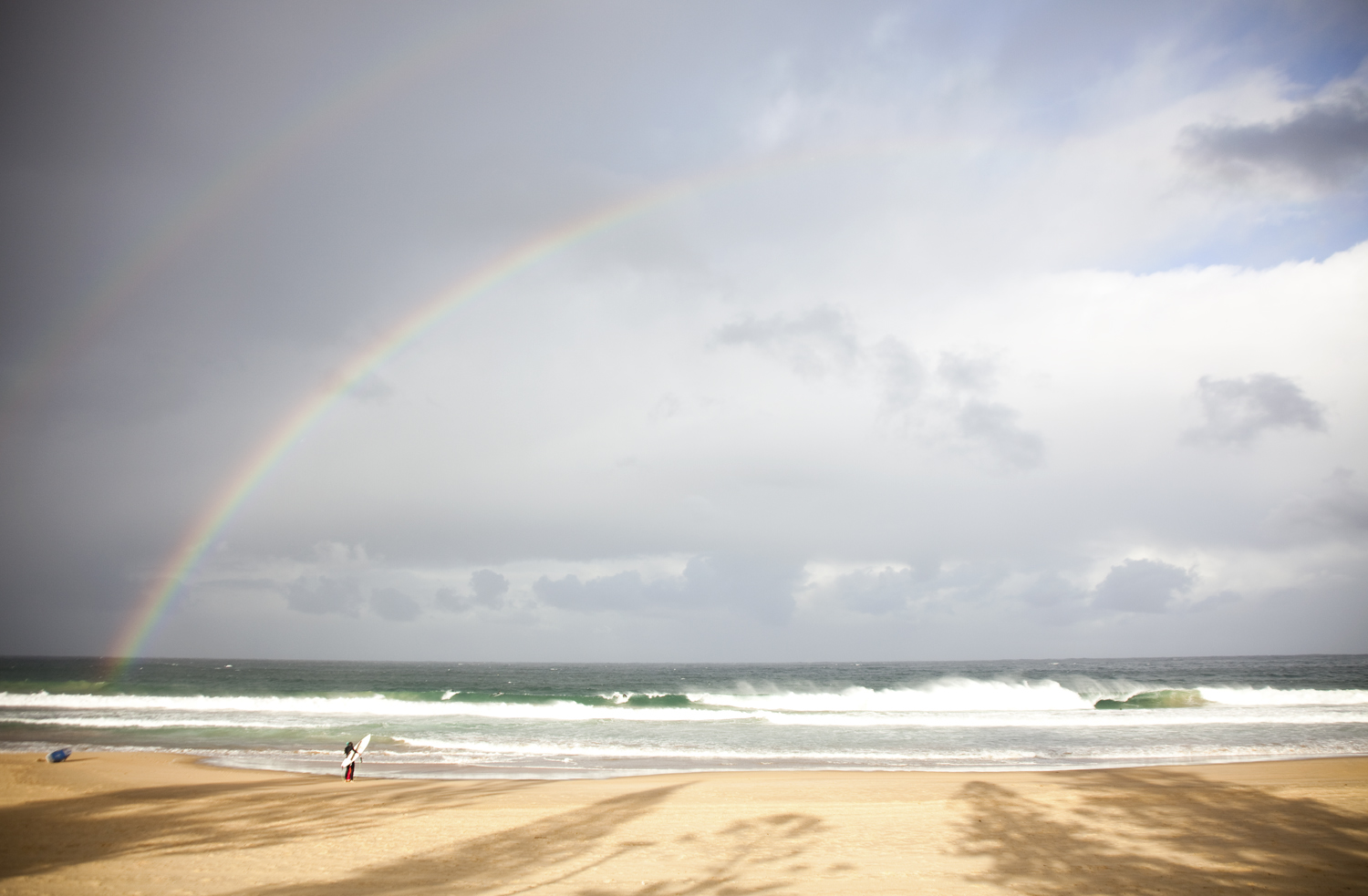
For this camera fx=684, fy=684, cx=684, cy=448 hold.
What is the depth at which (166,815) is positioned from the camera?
44.5 feet

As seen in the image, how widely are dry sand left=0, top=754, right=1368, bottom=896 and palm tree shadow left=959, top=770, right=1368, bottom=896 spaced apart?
5cm

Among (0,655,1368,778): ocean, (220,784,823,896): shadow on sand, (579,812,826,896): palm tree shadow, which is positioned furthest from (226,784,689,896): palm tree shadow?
(0,655,1368,778): ocean

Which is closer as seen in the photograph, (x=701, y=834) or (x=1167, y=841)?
(x=1167, y=841)

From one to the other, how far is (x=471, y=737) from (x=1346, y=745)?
97.0 feet

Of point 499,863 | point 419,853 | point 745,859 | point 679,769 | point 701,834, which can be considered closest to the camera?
point 499,863

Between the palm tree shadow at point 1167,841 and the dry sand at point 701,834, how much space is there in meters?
0.05

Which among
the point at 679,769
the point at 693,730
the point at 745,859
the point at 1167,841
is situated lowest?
the point at 693,730

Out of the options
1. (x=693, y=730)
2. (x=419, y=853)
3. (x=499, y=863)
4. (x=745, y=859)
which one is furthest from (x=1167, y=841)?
(x=693, y=730)

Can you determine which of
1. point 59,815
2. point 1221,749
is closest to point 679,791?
point 59,815

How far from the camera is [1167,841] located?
11359mm

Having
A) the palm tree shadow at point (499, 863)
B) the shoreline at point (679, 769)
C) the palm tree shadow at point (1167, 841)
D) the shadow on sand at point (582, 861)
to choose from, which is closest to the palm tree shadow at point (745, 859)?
the shadow on sand at point (582, 861)

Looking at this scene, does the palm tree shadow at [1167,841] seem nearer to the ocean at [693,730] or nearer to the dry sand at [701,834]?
the dry sand at [701,834]

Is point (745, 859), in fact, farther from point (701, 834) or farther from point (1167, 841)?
point (1167, 841)

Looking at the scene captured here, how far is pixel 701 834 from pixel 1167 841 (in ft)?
25.4
